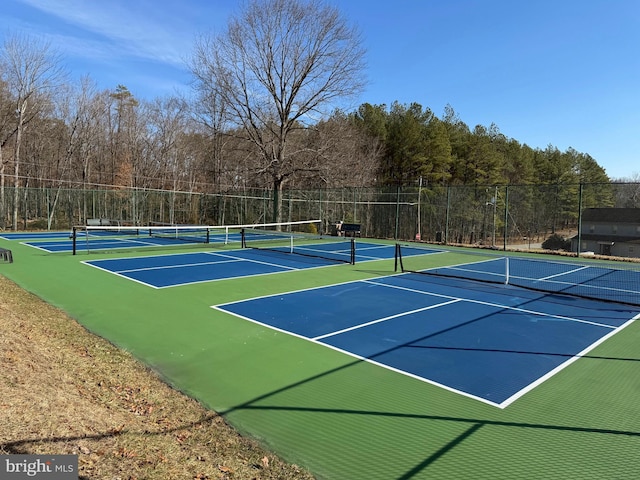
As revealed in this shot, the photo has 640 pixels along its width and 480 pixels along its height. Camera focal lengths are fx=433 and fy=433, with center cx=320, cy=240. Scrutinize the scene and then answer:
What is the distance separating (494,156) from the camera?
46.1 meters

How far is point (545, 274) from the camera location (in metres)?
14.1

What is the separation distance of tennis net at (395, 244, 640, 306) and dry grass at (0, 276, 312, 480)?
8.96 meters

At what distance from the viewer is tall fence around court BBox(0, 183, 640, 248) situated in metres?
26.0

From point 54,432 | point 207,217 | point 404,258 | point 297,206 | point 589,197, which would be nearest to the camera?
point 54,432

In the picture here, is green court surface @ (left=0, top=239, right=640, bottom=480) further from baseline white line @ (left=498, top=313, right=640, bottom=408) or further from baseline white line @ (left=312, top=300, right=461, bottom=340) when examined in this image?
baseline white line @ (left=312, top=300, right=461, bottom=340)

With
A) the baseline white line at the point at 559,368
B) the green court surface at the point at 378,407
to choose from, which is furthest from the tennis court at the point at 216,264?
the baseline white line at the point at 559,368

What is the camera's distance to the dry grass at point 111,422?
3098 mm

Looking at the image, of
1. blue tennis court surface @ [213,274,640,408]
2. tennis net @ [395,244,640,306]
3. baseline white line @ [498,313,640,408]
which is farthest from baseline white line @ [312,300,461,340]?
baseline white line @ [498,313,640,408]

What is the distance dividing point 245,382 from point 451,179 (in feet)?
147

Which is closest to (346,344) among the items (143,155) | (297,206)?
(297,206)

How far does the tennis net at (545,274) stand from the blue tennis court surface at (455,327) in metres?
1.07

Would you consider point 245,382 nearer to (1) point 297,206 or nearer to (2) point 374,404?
(2) point 374,404

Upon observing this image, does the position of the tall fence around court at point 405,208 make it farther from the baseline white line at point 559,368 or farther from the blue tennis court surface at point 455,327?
the baseline white line at point 559,368

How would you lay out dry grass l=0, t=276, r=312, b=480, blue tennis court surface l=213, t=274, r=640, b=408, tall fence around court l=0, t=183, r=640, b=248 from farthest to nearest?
tall fence around court l=0, t=183, r=640, b=248, blue tennis court surface l=213, t=274, r=640, b=408, dry grass l=0, t=276, r=312, b=480
